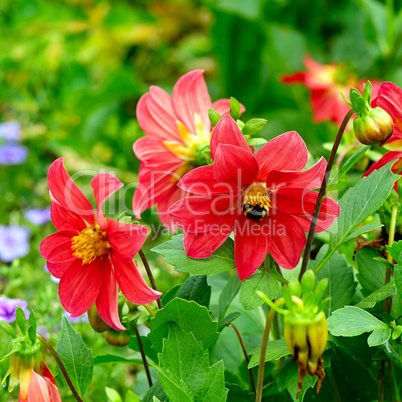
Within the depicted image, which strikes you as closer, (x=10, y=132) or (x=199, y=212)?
(x=199, y=212)

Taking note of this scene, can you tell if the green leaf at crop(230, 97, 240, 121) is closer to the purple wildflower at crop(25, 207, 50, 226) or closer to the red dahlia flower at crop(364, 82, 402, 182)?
the red dahlia flower at crop(364, 82, 402, 182)

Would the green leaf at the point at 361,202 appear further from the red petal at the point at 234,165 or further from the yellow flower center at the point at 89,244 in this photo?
the yellow flower center at the point at 89,244

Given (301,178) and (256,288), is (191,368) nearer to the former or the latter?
(256,288)

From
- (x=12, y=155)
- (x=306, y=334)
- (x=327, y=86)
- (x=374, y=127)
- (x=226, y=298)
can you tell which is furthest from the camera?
(x=12, y=155)

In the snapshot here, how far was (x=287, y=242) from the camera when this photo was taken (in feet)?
1.85

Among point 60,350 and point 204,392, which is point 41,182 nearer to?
point 60,350

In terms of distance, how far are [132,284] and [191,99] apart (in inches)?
11.5

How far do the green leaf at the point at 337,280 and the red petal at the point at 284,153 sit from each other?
13 centimetres

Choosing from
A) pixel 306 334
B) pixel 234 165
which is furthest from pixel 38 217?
pixel 306 334

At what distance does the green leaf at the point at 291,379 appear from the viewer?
52 centimetres

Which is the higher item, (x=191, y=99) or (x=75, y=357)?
(x=191, y=99)

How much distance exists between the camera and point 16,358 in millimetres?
521

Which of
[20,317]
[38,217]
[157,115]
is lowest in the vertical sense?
[20,317]

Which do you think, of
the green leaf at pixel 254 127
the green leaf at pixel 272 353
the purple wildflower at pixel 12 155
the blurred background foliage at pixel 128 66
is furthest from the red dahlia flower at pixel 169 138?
the purple wildflower at pixel 12 155
